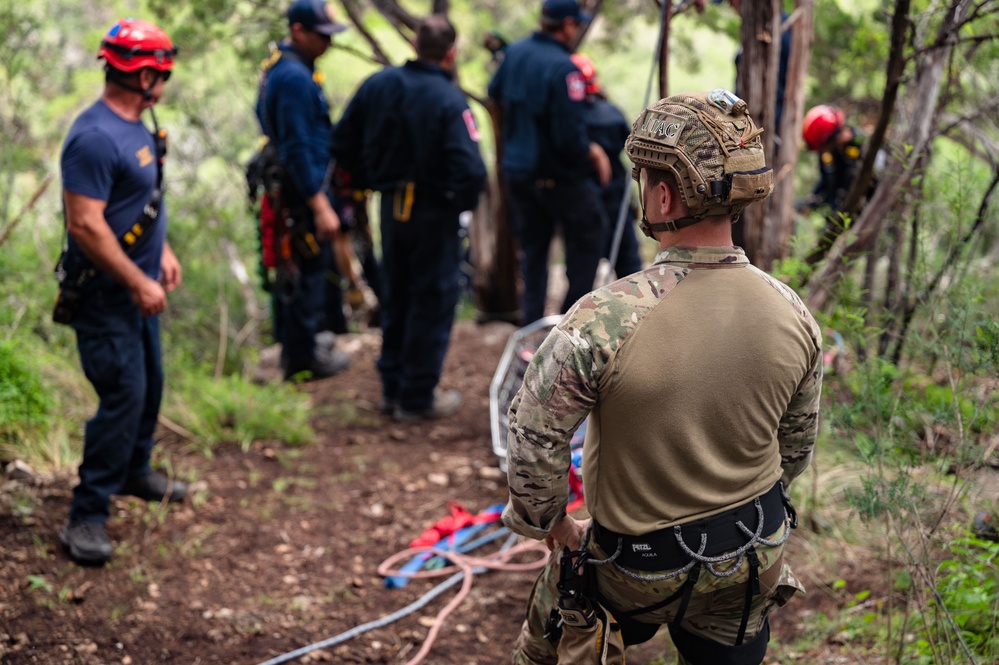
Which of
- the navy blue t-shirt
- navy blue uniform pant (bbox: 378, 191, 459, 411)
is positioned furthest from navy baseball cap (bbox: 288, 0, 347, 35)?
the navy blue t-shirt

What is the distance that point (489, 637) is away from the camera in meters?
3.48

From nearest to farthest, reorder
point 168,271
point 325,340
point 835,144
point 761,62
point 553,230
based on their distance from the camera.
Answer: point 761,62, point 168,271, point 553,230, point 835,144, point 325,340

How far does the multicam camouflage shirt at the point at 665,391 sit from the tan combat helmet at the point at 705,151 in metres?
0.13

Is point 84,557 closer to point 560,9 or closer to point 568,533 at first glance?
→ point 568,533

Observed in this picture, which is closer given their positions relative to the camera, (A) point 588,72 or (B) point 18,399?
(B) point 18,399

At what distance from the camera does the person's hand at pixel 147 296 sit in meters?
3.56

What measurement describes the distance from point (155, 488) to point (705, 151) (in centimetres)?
346

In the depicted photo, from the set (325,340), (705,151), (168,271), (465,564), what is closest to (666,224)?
(705,151)

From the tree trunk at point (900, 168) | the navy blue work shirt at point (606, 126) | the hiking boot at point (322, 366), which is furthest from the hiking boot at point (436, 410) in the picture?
the tree trunk at point (900, 168)

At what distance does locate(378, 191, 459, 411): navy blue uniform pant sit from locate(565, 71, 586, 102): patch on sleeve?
1048 mm

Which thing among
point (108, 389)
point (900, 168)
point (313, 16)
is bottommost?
point (108, 389)

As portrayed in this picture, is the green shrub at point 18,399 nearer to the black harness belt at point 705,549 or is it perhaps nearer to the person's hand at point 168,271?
the person's hand at point 168,271

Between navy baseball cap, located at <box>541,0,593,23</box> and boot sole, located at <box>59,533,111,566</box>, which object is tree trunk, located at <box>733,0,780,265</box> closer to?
navy baseball cap, located at <box>541,0,593,23</box>

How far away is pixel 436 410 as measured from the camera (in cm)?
560
